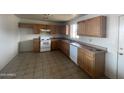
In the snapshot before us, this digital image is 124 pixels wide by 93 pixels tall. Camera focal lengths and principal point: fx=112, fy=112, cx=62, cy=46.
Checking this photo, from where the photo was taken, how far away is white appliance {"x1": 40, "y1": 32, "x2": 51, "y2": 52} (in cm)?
804

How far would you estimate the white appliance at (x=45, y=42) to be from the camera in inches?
316

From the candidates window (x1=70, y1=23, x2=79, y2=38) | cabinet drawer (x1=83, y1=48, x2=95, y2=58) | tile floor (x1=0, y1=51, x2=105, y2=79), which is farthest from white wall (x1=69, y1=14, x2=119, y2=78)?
window (x1=70, y1=23, x2=79, y2=38)

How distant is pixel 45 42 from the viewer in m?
8.20

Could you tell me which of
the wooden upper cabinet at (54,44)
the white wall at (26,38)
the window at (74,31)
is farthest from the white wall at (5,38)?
the wooden upper cabinet at (54,44)

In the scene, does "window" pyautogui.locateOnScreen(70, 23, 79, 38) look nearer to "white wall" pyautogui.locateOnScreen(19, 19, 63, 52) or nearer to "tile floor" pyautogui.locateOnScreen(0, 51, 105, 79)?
"tile floor" pyautogui.locateOnScreen(0, 51, 105, 79)

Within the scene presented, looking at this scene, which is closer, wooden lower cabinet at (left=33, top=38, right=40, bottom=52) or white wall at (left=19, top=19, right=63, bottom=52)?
white wall at (left=19, top=19, right=63, bottom=52)

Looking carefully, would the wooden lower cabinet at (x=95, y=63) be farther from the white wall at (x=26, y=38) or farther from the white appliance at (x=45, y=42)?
the white wall at (x=26, y=38)

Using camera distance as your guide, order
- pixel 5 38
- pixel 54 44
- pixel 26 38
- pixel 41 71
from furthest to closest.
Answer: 1. pixel 54 44
2. pixel 26 38
3. pixel 5 38
4. pixel 41 71

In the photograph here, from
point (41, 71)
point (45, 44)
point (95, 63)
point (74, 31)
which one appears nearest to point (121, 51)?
point (95, 63)

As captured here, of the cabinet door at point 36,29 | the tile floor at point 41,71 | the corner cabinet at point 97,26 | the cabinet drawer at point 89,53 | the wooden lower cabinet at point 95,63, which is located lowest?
the tile floor at point 41,71

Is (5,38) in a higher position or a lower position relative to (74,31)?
lower

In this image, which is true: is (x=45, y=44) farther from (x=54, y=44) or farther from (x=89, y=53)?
(x=89, y=53)
